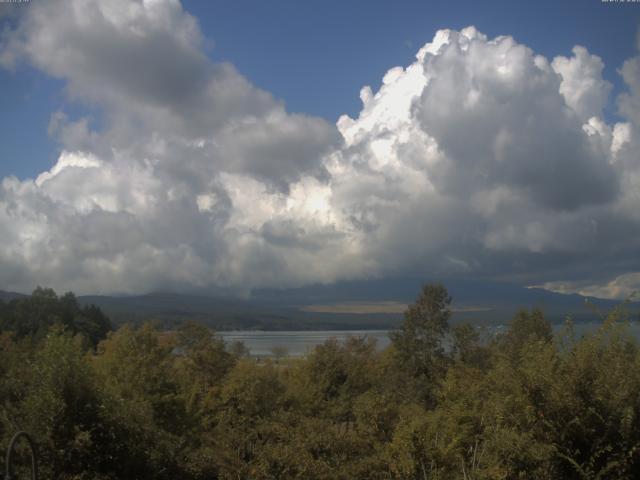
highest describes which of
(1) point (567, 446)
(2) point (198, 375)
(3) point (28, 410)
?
(3) point (28, 410)

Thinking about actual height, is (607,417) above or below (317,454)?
above

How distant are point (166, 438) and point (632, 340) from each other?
42.3 ft

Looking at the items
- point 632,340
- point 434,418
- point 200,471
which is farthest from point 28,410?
point 632,340

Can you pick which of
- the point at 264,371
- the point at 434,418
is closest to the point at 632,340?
the point at 434,418

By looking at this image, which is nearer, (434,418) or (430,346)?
(434,418)

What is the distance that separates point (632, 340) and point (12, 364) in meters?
17.4

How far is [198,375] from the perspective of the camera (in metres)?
45.3

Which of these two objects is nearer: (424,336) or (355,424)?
(355,424)

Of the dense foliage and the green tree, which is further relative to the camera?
the green tree

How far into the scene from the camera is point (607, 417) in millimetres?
12117

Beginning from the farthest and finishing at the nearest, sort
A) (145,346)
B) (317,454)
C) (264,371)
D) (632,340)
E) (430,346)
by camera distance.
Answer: (430,346) < (145,346) < (264,371) < (317,454) < (632,340)

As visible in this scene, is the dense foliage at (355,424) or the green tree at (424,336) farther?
the green tree at (424,336)

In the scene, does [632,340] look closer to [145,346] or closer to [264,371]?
[264,371]

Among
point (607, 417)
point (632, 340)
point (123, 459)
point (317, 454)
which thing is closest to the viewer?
point (607, 417)
